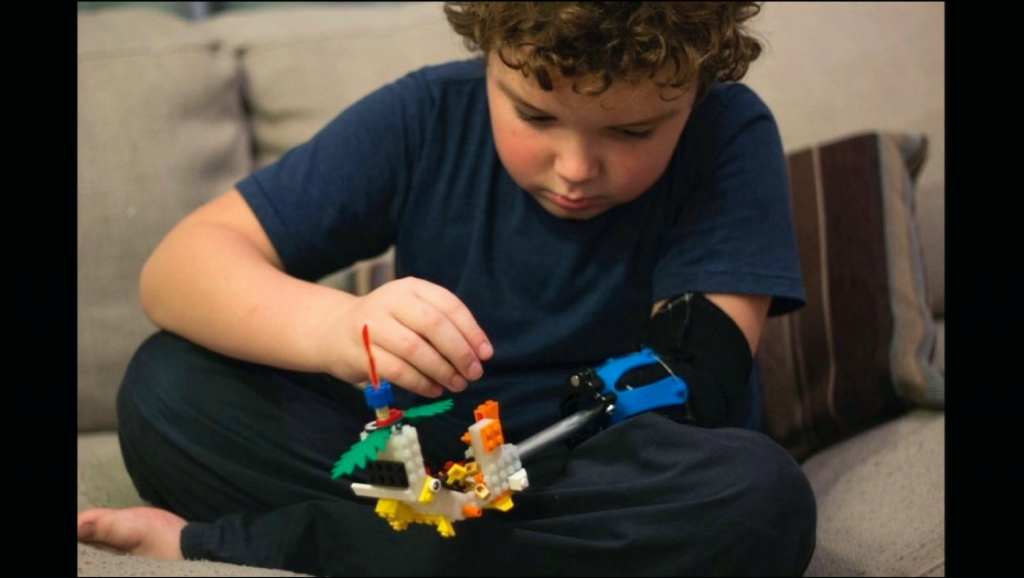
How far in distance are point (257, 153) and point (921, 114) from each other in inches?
28.3

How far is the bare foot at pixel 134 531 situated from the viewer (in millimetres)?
753

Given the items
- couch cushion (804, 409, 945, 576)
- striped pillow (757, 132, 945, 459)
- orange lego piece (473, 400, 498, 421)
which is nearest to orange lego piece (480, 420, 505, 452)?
orange lego piece (473, 400, 498, 421)

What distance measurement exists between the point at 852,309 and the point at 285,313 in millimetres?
591

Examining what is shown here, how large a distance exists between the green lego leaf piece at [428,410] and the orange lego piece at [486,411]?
17 mm

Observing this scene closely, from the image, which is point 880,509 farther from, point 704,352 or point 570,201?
point 570,201

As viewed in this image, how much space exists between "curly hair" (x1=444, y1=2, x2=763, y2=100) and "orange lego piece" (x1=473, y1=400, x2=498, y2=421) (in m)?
0.17

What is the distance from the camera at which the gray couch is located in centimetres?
81

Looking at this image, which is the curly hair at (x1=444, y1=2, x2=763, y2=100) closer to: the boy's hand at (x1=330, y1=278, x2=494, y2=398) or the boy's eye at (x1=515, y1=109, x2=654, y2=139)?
the boy's eye at (x1=515, y1=109, x2=654, y2=139)

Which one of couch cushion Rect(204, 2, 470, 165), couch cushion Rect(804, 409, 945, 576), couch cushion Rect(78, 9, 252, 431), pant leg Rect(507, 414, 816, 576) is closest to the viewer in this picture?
pant leg Rect(507, 414, 816, 576)

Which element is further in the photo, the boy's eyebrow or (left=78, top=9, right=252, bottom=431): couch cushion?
(left=78, top=9, right=252, bottom=431): couch cushion

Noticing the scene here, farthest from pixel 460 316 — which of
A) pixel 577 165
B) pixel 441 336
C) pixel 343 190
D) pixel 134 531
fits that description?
pixel 134 531

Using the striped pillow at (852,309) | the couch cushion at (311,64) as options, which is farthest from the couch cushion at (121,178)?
the striped pillow at (852,309)

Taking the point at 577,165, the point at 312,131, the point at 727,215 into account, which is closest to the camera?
the point at 577,165

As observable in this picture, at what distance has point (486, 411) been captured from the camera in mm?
573
